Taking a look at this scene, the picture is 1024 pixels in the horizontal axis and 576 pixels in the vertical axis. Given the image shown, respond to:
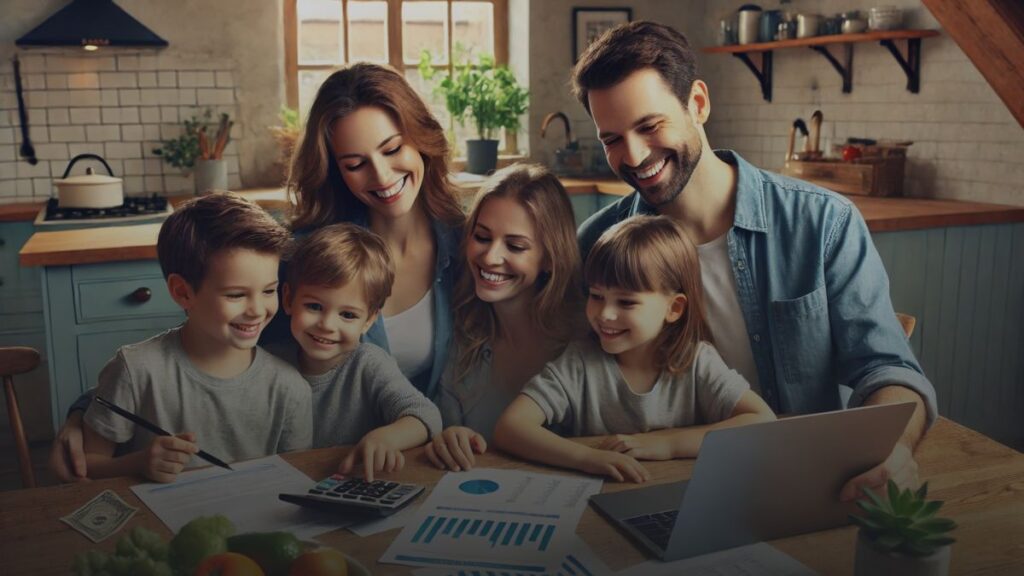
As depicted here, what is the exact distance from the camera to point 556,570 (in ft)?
4.39

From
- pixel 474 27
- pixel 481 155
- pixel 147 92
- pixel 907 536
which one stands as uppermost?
pixel 474 27

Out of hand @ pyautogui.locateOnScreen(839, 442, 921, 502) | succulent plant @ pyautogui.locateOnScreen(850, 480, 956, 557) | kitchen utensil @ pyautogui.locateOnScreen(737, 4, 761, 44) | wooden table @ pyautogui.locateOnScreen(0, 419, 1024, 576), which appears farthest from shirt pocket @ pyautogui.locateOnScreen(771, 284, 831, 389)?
kitchen utensil @ pyautogui.locateOnScreen(737, 4, 761, 44)

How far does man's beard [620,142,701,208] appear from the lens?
7.02 ft

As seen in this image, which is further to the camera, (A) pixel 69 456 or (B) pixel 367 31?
(B) pixel 367 31

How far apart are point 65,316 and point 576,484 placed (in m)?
2.23

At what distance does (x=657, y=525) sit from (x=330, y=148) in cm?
115

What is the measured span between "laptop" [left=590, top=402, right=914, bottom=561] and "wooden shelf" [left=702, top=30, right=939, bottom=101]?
325 centimetres

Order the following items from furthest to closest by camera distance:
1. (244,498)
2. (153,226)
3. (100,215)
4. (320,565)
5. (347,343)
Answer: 1. (100,215)
2. (153,226)
3. (347,343)
4. (244,498)
5. (320,565)

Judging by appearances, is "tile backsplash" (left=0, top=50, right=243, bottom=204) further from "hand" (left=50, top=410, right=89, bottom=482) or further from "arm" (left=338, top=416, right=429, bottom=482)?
"arm" (left=338, top=416, right=429, bottom=482)

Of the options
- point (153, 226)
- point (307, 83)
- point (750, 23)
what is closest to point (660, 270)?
point (153, 226)

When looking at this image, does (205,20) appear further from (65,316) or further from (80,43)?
(65,316)

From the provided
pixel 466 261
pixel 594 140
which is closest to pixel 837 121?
pixel 594 140

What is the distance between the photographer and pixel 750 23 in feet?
16.7

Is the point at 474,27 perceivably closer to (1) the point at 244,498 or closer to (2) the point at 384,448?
(2) the point at 384,448
